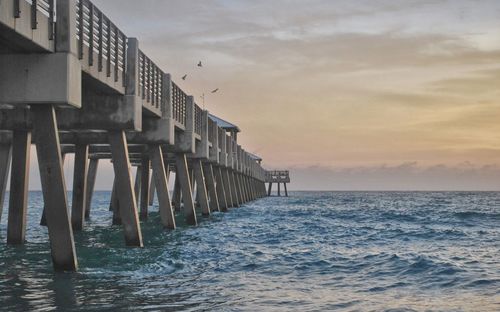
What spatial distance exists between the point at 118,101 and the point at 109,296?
8.40 m

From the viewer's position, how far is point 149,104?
2156 centimetres

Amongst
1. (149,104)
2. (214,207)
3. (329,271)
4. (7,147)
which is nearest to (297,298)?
(329,271)

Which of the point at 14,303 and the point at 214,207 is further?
the point at 214,207

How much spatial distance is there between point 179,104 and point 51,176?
15.3 meters

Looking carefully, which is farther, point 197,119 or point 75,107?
point 197,119

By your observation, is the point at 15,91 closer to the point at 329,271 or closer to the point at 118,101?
the point at 118,101

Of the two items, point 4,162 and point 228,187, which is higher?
point 4,162

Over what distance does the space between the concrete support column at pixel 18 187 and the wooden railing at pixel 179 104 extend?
7.25 metres

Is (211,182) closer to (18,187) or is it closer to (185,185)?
(185,185)

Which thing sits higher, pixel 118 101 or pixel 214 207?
pixel 118 101

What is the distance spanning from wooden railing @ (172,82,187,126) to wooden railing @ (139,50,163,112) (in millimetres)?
2128

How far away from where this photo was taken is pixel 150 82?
22.1 metres

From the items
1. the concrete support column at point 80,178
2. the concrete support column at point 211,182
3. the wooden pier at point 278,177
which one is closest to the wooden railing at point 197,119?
the concrete support column at point 80,178

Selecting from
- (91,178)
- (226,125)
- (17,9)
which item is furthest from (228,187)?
(17,9)
